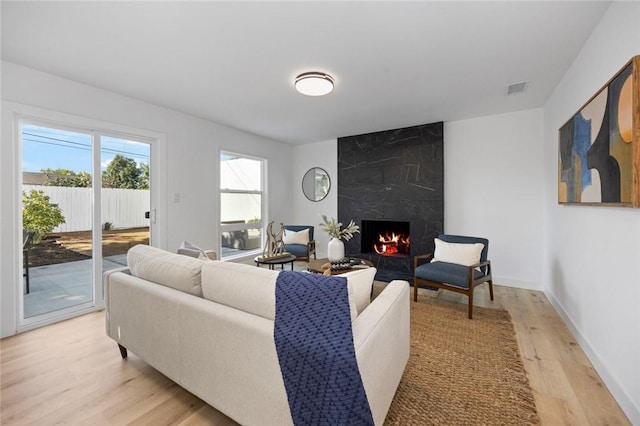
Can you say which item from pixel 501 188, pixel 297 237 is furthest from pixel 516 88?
pixel 297 237

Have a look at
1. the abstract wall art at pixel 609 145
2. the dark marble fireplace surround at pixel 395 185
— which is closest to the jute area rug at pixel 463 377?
the abstract wall art at pixel 609 145

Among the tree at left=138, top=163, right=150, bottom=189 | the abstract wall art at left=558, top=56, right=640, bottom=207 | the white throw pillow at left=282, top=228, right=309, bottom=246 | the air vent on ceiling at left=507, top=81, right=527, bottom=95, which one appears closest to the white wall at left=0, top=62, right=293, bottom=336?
the tree at left=138, top=163, right=150, bottom=189

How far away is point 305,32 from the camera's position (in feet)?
6.50

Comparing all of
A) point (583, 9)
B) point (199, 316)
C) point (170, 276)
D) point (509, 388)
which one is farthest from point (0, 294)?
point (583, 9)

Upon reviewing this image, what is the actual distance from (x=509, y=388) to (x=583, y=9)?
98.3 inches

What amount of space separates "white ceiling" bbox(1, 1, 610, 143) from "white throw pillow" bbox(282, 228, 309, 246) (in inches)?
88.8

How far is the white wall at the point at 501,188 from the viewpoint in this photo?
3635 millimetres

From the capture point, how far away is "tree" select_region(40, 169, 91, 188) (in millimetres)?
2750

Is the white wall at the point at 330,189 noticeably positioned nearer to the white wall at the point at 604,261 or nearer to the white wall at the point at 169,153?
the white wall at the point at 169,153

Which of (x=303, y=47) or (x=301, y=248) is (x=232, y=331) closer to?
(x=303, y=47)

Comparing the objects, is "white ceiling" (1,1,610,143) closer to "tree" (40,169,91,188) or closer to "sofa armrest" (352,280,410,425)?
"tree" (40,169,91,188)

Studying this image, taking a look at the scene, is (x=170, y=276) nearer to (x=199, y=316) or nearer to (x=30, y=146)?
(x=199, y=316)

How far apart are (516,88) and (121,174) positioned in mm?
4667

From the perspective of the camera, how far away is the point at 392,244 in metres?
4.71
